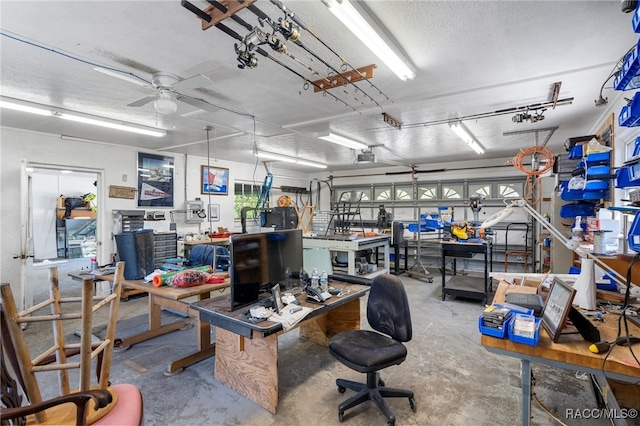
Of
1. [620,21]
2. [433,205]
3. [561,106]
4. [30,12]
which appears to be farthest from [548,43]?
[433,205]

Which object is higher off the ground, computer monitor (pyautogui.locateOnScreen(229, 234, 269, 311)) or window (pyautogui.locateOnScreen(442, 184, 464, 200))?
window (pyautogui.locateOnScreen(442, 184, 464, 200))

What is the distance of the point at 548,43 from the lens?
230 cm

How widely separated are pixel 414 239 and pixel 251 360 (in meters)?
6.10

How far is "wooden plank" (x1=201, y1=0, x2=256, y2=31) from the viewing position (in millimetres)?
1768

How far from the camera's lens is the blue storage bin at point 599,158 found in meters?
3.03

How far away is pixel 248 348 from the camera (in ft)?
7.55

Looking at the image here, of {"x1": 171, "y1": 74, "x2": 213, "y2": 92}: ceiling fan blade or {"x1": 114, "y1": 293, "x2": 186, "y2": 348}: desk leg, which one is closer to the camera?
{"x1": 171, "y1": 74, "x2": 213, "y2": 92}: ceiling fan blade

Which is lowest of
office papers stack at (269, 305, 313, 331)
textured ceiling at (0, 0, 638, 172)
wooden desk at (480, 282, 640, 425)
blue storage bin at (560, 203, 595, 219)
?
office papers stack at (269, 305, 313, 331)

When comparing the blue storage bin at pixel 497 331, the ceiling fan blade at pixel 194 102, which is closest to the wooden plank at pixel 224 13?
the ceiling fan blade at pixel 194 102

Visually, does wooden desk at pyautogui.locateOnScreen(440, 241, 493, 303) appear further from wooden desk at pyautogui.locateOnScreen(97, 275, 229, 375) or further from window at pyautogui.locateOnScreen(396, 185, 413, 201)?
window at pyautogui.locateOnScreen(396, 185, 413, 201)

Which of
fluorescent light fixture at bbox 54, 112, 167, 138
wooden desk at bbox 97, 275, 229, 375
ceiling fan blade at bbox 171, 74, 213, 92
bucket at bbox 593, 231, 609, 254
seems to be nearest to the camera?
bucket at bbox 593, 231, 609, 254

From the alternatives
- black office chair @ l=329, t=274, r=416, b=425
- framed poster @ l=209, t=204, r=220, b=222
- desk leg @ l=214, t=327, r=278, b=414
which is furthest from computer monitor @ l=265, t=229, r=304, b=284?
framed poster @ l=209, t=204, r=220, b=222

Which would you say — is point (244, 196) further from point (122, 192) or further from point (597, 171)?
point (597, 171)

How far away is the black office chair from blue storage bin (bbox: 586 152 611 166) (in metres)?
2.61
